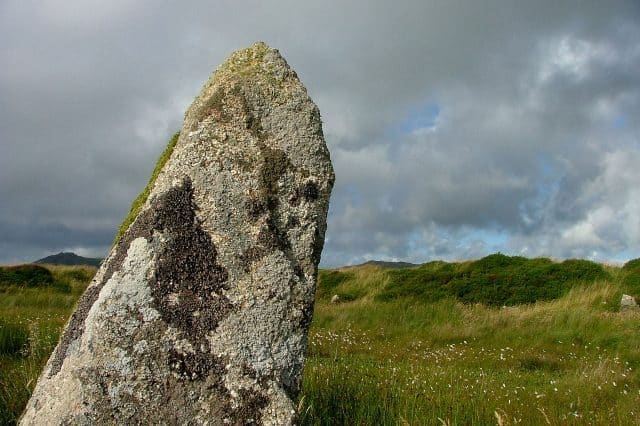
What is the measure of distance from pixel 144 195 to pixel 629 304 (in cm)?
1814

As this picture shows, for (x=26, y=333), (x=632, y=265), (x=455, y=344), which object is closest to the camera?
(x=26, y=333)

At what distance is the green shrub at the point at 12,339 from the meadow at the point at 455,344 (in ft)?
0.08

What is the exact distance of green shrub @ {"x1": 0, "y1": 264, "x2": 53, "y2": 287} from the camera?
990 inches

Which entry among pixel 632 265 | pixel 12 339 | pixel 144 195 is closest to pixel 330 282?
pixel 632 265

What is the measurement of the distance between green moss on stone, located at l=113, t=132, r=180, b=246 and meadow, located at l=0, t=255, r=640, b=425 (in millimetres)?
1574

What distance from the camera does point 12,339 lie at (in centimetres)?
1037

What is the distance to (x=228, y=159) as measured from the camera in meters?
4.82

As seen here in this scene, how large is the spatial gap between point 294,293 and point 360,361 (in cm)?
811

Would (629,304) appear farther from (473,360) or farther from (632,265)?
(473,360)

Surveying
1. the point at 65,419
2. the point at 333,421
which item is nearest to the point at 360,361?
the point at 333,421

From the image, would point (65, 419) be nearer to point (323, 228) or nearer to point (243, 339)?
point (243, 339)

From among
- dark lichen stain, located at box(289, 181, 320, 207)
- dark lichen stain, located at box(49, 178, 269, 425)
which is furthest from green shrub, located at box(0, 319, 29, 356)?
dark lichen stain, located at box(289, 181, 320, 207)

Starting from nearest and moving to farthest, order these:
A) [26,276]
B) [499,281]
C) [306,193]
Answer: [306,193], [499,281], [26,276]

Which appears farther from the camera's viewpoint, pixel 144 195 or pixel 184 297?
pixel 144 195
